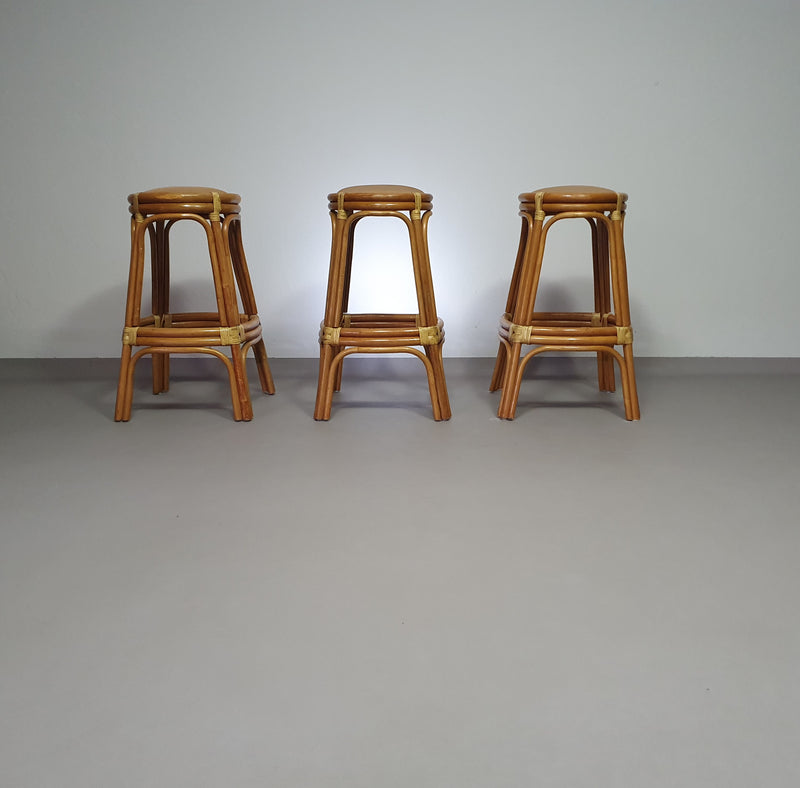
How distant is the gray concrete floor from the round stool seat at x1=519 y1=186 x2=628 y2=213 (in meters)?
0.68

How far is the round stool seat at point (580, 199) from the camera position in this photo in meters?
2.40

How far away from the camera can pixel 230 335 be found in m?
2.46

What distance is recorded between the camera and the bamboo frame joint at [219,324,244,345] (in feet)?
8.03

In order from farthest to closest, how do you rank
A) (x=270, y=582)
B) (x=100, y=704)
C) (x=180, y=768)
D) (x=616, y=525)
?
(x=616, y=525) < (x=270, y=582) < (x=100, y=704) < (x=180, y=768)

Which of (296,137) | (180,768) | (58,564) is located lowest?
(58,564)

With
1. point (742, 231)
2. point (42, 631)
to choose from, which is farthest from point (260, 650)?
point (742, 231)

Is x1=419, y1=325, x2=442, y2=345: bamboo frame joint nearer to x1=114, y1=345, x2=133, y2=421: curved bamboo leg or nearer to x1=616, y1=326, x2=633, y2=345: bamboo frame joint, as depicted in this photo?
x1=616, y1=326, x2=633, y2=345: bamboo frame joint

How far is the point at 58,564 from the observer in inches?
57.5

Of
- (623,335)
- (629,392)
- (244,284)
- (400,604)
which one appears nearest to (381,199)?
(244,284)

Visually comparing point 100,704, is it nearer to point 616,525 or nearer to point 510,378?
point 616,525

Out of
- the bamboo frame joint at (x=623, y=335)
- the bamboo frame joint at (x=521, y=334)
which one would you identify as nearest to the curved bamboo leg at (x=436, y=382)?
the bamboo frame joint at (x=521, y=334)

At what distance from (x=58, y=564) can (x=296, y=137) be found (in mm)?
2131

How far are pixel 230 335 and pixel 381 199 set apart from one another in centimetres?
64

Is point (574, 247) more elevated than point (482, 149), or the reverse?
point (482, 149)
